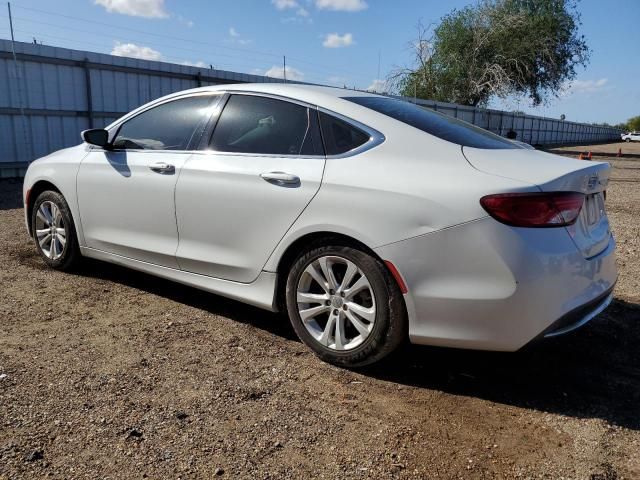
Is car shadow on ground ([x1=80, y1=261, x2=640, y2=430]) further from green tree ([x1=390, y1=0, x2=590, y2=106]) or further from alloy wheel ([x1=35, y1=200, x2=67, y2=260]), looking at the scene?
green tree ([x1=390, y1=0, x2=590, y2=106])

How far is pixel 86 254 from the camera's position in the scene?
15.0ft

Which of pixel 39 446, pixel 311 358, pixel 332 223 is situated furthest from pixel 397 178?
pixel 39 446

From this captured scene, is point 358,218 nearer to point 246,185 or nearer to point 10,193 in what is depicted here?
point 246,185

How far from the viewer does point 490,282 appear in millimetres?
2619

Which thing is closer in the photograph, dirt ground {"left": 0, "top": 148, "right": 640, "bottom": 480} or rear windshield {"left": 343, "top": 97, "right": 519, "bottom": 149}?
dirt ground {"left": 0, "top": 148, "right": 640, "bottom": 480}

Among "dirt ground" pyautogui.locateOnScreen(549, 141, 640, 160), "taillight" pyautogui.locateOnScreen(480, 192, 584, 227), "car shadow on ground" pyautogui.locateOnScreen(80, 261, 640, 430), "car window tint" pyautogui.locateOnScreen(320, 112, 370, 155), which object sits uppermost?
"car window tint" pyautogui.locateOnScreen(320, 112, 370, 155)

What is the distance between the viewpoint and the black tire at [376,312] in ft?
9.50

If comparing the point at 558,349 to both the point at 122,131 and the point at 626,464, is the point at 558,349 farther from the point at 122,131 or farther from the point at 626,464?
the point at 122,131

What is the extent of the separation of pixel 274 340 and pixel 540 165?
193 centimetres

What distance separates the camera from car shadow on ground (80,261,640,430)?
286 centimetres

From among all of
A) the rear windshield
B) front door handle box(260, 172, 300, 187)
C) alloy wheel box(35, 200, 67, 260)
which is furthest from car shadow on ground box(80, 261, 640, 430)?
alloy wheel box(35, 200, 67, 260)

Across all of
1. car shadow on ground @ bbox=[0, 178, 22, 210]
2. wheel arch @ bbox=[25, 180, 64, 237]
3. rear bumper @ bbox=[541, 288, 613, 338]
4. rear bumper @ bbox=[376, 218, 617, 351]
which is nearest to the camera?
rear bumper @ bbox=[376, 218, 617, 351]

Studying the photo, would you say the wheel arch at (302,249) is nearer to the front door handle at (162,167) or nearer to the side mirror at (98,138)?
the front door handle at (162,167)

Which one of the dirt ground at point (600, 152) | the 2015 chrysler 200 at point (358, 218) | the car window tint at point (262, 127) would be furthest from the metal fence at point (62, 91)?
the dirt ground at point (600, 152)
